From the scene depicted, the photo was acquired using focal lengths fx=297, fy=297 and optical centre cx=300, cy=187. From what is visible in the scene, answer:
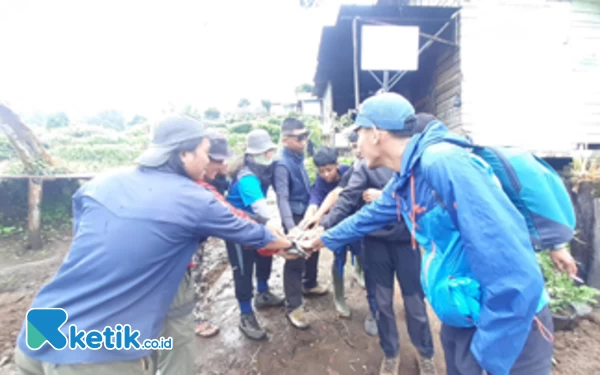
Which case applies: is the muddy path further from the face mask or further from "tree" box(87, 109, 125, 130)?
"tree" box(87, 109, 125, 130)

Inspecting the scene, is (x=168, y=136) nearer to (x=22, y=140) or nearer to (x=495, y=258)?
(x=495, y=258)

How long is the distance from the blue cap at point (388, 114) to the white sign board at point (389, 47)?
547 cm

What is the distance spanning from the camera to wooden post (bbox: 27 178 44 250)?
7586 millimetres

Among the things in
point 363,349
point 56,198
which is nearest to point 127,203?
point 363,349

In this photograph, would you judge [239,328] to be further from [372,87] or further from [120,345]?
[372,87]

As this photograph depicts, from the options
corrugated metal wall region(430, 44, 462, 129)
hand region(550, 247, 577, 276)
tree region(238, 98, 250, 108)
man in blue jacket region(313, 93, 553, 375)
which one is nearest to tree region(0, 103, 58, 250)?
man in blue jacket region(313, 93, 553, 375)

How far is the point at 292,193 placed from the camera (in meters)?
3.99

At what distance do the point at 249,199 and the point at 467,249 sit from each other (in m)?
2.48

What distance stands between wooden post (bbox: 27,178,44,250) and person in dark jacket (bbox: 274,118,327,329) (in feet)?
24.6

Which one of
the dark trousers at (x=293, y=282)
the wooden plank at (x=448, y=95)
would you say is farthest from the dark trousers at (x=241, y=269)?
the wooden plank at (x=448, y=95)

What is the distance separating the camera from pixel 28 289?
19.0ft

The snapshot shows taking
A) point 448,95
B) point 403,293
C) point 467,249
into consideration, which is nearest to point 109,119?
point 448,95

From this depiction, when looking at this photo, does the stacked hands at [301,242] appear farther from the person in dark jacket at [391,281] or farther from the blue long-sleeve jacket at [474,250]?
the blue long-sleeve jacket at [474,250]

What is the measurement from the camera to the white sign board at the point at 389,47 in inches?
262
